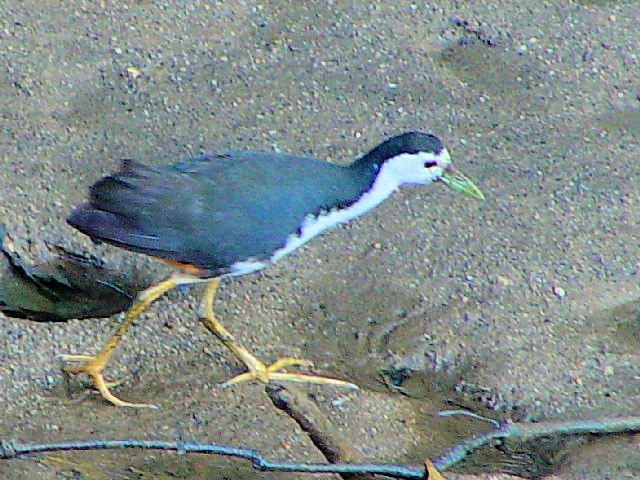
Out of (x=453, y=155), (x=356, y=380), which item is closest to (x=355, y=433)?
(x=356, y=380)

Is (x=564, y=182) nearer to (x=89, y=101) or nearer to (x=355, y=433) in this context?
(x=355, y=433)

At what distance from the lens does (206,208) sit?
120 inches

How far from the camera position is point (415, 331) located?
3.51m

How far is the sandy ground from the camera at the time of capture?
3.23 meters

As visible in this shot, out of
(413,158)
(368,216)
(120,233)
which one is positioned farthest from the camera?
(368,216)

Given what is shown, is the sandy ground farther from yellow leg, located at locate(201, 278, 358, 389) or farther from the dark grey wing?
the dark grey wing

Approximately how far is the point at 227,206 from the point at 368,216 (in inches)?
38.4

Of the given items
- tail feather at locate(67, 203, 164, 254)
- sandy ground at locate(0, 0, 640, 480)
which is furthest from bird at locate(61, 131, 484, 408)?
sandy ground at locate(0, 0, 640, 480)

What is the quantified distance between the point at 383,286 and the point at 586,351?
66 centimetres

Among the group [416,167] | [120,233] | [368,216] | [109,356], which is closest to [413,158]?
[416,167]

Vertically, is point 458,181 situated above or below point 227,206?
below

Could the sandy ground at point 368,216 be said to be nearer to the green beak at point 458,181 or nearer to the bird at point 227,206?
the bird at point 227,206

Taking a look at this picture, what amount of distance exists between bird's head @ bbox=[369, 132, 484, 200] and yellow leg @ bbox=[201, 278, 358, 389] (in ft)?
1.95

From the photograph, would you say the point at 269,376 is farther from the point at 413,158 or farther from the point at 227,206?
the point at 413,158
